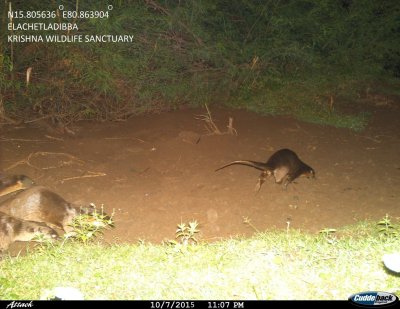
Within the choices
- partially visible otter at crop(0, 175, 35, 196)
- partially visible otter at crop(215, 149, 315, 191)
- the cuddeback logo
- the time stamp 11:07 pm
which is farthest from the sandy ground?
the cuddeback logo

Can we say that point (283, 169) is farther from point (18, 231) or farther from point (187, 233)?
point (18, 231)

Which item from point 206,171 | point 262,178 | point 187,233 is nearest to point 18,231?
point 187,233

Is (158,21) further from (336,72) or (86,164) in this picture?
(336,72)

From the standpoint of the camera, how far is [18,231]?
145 inches

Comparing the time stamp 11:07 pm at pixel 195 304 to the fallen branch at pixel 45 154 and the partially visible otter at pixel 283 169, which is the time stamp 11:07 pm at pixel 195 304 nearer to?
the partially visible otter at pixel 283 169

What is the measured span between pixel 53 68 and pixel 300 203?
14.5 ft

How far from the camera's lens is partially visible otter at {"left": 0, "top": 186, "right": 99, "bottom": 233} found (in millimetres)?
4016

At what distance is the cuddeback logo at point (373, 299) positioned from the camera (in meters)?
2.11

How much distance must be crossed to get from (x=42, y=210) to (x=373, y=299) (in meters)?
3.09

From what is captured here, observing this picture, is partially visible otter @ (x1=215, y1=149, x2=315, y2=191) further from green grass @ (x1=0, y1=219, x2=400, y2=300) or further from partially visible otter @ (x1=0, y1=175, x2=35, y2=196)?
partially visible otter @ (x1=0, y1=175, x2=35, y2=196)

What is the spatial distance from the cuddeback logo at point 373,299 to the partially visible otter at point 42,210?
2669mm

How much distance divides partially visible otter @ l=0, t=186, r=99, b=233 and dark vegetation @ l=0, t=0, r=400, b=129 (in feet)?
9.48

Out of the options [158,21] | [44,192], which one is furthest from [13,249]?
[158,21]

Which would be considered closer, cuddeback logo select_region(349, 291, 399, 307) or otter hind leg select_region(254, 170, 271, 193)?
cuddeback logo select_region(349, 291, 399, 307)
